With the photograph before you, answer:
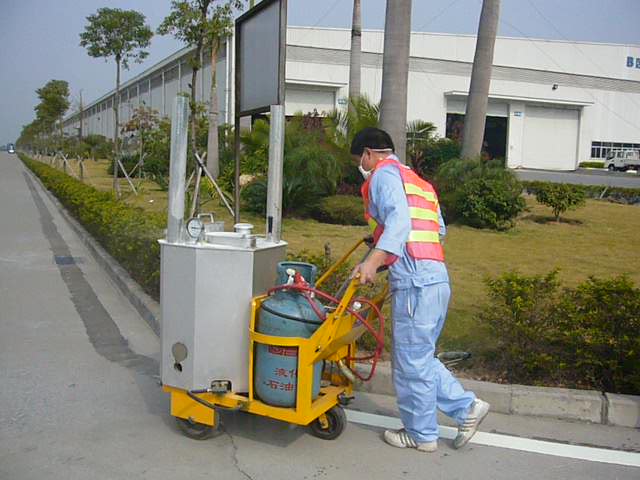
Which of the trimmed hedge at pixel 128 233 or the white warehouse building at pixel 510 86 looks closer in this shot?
the trimmed hedge at pixel 128 233

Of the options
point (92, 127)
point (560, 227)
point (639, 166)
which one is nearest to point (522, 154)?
point (639, 166)

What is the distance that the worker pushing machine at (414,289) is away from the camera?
3.69 meters

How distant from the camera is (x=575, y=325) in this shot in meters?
4.70

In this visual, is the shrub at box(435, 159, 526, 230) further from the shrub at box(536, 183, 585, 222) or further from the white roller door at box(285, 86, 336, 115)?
the white roller door at box(285, 86, 336, 115)

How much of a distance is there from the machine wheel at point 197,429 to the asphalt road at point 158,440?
0.05 m

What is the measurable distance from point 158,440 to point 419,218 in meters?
2.03

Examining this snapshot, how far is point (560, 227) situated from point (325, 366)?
9.96 m

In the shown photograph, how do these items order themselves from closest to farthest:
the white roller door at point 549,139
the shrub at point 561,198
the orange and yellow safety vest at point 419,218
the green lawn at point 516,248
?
1. the orange and yellow safety vest at point 419,218
2. the green lawn at point 516,248
3. the shrub at point 561,198
4. the white roller door at point 549,139

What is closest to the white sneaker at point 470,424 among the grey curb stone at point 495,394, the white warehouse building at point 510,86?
the grey curb stone at point 495,394

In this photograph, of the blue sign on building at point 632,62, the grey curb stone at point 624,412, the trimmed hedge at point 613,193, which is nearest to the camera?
the grey curb stone at point 624,412

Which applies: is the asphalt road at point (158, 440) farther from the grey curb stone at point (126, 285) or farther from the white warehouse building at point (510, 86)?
the white warehouse building at point (510, 86)

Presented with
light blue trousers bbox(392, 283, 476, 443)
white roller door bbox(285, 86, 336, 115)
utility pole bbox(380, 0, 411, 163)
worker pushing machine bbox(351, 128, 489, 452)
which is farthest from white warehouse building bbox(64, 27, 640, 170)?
light blue trousers bbox(392, 283, 476, 443)

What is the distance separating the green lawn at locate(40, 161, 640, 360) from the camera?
687 centimetres

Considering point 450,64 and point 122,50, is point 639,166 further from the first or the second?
point 122,50
